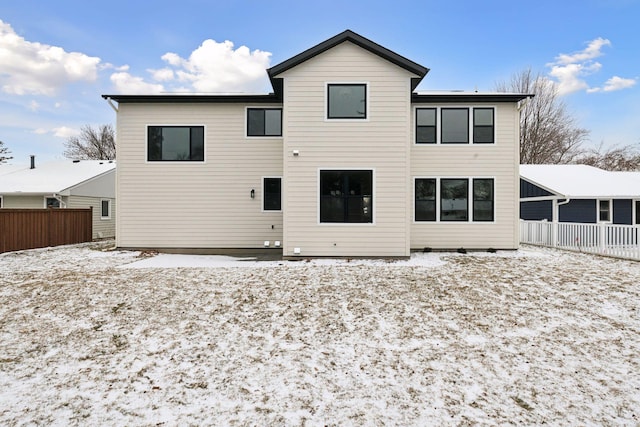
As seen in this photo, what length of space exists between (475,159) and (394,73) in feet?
13.8

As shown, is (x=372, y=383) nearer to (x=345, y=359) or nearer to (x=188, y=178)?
(x=345, y=359)

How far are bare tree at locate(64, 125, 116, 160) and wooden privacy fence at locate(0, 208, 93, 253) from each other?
25658 mm

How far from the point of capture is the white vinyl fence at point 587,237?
10773mm

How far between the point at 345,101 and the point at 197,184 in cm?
577

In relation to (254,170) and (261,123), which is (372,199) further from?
(261,123)

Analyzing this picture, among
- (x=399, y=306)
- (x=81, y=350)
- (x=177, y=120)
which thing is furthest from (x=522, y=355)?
(x=177, y=120)

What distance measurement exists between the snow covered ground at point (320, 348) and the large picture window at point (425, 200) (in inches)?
146

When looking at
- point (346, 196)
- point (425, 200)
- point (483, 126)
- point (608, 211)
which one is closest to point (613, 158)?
point (608, 211)

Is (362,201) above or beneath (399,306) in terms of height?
above

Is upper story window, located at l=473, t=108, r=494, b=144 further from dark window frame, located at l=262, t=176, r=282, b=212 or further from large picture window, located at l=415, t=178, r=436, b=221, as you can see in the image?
dark window frame, located at l=262, t=176, r=282, b=212

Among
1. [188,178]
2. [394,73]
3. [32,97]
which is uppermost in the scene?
[32,97]

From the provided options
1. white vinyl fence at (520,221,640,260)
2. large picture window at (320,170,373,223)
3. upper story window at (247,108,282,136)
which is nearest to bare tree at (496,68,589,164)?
white vinyl fence at (520,221,640,260)

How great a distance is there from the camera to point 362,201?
33.1 feet

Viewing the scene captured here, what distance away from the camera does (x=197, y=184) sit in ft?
38.9
